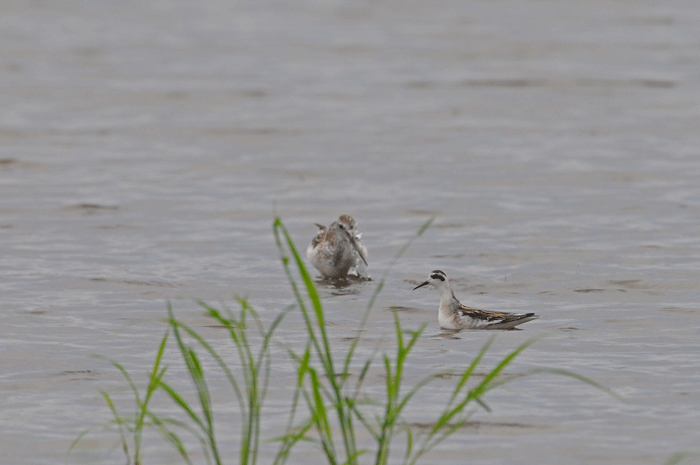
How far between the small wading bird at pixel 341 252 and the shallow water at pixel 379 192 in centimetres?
40

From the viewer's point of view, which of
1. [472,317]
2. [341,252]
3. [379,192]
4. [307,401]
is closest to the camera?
[307,401]

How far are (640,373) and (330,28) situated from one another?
21946 millimetres

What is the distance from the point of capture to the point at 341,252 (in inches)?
486

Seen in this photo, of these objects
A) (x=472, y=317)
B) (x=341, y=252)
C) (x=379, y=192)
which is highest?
(x=379, y=192)

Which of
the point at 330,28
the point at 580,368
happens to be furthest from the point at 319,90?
the point at 580,368

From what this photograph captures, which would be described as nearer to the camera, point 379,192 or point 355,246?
point 355,246

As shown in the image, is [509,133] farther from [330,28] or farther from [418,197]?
[330,28]

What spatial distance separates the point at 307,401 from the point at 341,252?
699 cm

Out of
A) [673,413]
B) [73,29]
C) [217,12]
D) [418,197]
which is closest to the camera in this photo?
[673,413]

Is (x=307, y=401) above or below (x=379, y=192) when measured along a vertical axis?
below

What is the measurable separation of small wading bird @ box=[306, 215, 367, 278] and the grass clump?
237 centimetres

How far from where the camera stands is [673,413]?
24.3 feet

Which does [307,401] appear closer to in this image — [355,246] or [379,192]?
[355,246]

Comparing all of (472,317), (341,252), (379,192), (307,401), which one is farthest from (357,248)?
(307,401)
